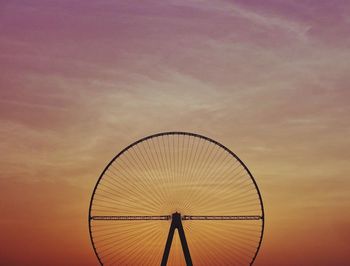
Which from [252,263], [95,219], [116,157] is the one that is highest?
[116,157]

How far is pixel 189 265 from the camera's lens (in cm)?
5747

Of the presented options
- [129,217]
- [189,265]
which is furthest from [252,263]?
[129,217]

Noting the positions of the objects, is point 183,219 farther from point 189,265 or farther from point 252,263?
point 252,263

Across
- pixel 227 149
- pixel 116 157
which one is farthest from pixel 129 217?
pixel 227 149

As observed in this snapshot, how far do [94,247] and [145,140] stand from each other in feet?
32.7

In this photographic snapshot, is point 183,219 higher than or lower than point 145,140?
lower

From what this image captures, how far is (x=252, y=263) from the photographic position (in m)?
53.4

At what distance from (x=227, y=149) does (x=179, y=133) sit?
4238 millimetres

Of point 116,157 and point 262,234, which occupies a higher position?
point 116,157

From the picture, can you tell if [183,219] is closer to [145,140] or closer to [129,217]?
[129,217]

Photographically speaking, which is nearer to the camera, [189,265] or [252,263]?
[252,263]

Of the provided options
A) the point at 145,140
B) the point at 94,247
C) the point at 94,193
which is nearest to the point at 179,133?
the point at 145,140

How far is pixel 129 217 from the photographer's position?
2227 inches

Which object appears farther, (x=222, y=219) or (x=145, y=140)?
(x=222, y=219)
